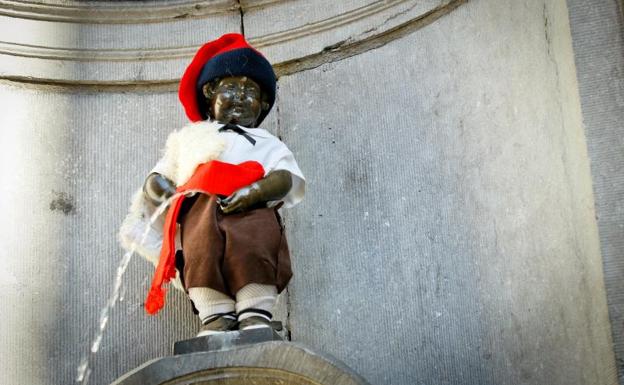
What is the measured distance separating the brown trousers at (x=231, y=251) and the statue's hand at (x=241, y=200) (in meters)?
0.02

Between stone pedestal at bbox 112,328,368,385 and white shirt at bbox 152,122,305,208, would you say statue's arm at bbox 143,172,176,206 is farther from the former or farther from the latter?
stone pedestal at bbox 112,328,368,385

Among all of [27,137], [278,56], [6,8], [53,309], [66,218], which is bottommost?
[53,309]

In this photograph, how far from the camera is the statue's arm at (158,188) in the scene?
9.07 feet

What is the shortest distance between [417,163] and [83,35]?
4.16 ft

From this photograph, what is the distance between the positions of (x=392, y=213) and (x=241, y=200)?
0.66 metres

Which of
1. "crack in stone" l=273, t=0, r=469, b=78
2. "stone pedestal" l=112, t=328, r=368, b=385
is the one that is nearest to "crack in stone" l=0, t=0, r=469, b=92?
"crack in stone" l=273, t=0, r=469, b=78

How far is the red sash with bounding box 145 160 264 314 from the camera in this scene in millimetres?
2615

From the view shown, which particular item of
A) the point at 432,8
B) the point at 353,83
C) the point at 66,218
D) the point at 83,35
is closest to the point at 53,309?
the point at 66,218

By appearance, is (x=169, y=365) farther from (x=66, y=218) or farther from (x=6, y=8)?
(x=6, y=8)

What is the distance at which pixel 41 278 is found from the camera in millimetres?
3055

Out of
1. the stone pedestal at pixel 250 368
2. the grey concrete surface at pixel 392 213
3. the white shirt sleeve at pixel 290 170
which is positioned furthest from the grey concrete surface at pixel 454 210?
the stone pedestal at pixel 250 368

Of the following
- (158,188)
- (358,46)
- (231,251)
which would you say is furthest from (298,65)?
(231,251)

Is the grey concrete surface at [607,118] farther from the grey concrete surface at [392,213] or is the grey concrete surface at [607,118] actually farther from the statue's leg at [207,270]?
the statue's leg at [207,270]

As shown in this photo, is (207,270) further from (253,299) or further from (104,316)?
(104,316)
